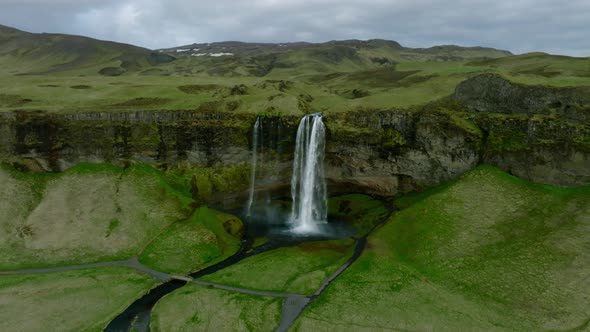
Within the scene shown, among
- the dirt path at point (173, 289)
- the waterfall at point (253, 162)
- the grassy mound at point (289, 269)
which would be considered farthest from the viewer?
the waterfall at point (253, 162)

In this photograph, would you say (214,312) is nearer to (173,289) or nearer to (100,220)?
(173,289)

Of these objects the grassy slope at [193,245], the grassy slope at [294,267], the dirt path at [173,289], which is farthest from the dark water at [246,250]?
the grassy slope at [294,267]

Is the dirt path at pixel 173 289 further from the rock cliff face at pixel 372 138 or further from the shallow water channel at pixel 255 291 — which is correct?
the rock cliff face at pixel 372 138

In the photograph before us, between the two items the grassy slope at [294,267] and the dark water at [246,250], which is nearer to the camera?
the dark water at [246,250]

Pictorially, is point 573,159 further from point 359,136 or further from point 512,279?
point 359,136

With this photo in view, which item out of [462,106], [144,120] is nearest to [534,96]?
[462,106]

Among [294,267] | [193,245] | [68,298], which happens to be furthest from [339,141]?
[68,298]
